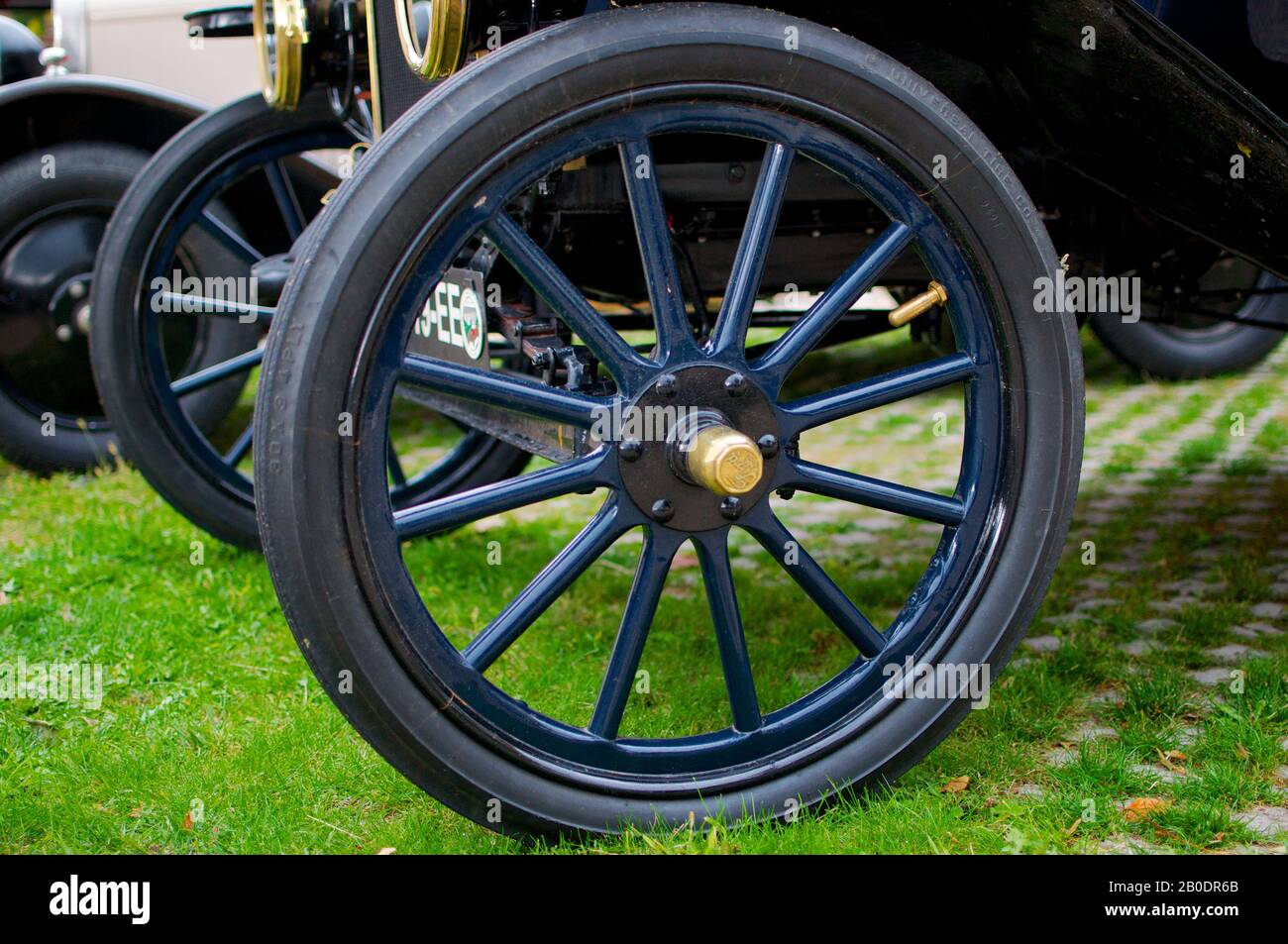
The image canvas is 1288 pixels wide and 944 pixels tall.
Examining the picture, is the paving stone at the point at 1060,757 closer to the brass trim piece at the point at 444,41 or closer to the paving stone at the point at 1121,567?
the paving stone at the point at 1121,567

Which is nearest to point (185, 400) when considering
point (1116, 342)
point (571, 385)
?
point (571, 385)

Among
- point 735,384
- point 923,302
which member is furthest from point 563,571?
point 923,302

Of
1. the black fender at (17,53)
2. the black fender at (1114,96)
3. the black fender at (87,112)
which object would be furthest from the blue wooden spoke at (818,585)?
the black fender at (17,53)

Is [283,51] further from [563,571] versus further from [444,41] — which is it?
[563,571]

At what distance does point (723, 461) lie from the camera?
1679 millimetres

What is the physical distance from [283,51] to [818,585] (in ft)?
5.57

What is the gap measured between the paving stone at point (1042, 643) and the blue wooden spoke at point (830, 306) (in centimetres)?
109

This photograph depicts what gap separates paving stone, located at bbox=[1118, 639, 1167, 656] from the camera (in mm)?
2588

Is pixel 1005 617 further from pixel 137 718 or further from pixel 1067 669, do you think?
pixel 137 718

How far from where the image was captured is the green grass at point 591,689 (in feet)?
6.25

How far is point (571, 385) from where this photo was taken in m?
1.89
